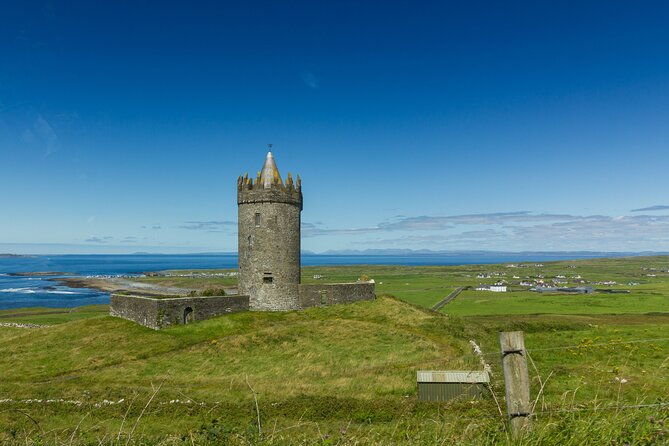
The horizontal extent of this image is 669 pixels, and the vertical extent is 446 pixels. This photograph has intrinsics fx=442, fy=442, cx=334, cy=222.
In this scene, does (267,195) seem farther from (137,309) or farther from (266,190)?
(137,309)

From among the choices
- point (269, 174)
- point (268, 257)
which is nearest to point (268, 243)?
point (268, 257)

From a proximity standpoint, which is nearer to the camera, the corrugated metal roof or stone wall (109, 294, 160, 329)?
the corrugated metal roof

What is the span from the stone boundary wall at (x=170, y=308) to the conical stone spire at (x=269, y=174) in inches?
372

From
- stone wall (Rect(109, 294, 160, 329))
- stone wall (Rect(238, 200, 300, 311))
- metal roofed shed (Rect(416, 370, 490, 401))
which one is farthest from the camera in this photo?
stone wall (Rect(238, 200, 300, 311))

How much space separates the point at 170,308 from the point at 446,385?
68.3 ft

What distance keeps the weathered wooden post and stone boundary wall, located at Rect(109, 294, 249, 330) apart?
28.2 metres

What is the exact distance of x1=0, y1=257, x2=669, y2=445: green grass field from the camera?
25.5 feet

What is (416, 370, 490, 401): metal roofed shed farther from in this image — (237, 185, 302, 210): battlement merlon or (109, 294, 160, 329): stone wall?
(237, 185, 302, 210): battlement merlon

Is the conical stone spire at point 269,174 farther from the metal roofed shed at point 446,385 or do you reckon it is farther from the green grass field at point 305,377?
the metal roofed shed at point 446,385

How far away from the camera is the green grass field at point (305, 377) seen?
7758 mm

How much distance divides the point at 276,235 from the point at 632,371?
25091mm

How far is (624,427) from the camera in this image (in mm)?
5668

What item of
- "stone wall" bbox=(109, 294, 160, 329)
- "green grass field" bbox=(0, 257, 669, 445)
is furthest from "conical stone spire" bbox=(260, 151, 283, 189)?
"stone wall" bbox=(109, 294, 160, 329)

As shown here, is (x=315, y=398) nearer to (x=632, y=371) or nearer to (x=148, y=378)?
(x=148, y=378)
